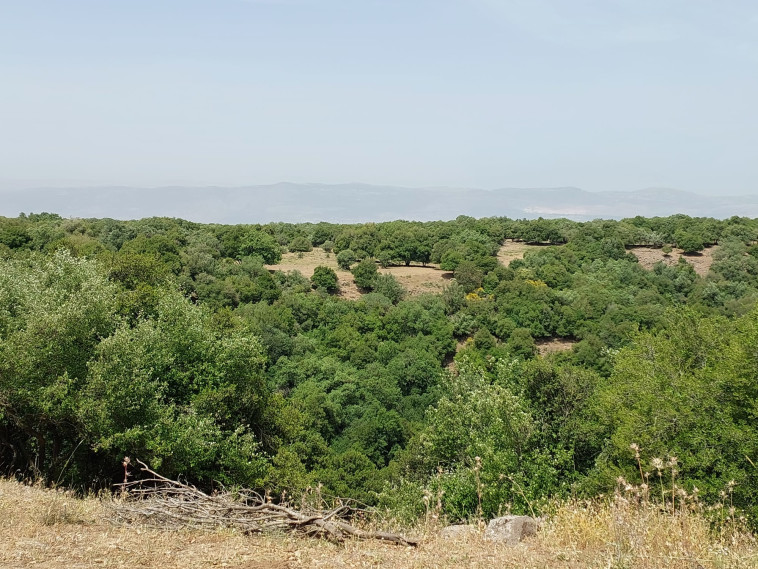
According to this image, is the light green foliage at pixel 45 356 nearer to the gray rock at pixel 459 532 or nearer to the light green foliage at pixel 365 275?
the gray rock at pixel 459 532

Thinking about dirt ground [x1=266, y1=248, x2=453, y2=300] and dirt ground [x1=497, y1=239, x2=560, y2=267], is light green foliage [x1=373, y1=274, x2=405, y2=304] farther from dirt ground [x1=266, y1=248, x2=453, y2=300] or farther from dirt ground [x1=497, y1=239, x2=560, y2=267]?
dirt ground [x1=497, y1=239, x2=560, y2=267]

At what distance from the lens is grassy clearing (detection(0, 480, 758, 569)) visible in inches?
227

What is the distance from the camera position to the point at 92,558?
6.82 meters

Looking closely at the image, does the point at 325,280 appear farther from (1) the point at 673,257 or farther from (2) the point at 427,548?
(2) the point at 427,548

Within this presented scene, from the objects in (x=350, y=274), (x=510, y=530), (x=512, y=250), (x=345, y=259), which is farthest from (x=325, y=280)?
(x=510, y=530)

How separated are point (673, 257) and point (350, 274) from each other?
49571 mm

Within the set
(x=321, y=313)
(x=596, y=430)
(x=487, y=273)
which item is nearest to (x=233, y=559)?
(x=596, y=430)

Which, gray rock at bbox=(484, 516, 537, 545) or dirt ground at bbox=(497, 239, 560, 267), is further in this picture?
dirt ground at bbox=(497, 239, 560, 267)

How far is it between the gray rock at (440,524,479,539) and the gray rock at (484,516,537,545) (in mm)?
185

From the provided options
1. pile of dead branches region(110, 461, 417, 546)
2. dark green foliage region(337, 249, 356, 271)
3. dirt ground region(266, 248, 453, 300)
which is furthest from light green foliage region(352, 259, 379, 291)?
pile of dead branches region(110, 461, 417, 546)

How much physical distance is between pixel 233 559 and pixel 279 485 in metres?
13.4

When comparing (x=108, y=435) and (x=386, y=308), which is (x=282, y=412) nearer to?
(x=108, y=435)

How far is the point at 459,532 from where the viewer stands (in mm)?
7652

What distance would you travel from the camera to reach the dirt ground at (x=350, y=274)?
67.8m
